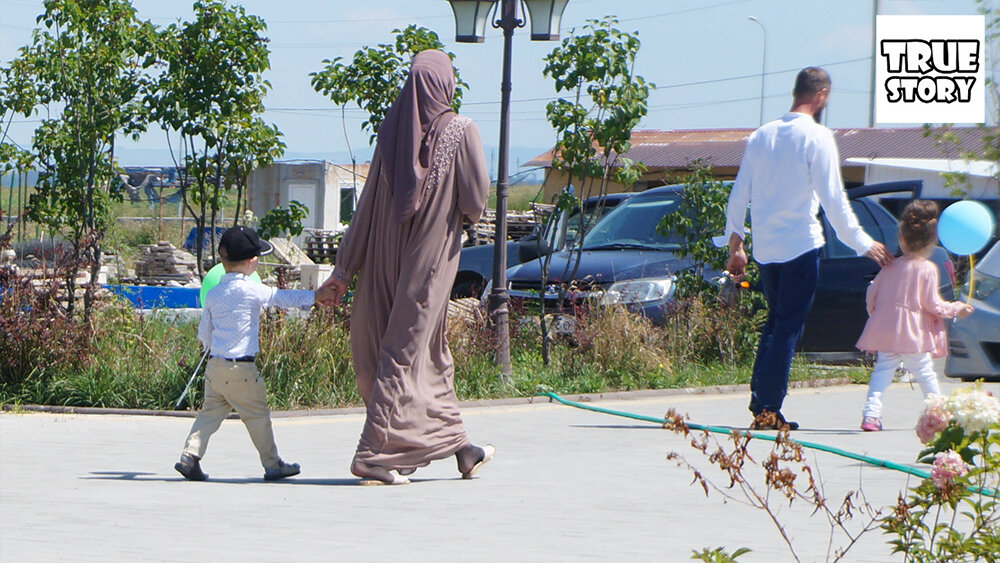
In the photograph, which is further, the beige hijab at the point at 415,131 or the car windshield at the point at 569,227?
the car windshield at the point at 569,227

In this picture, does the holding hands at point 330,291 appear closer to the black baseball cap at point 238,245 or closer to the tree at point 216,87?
the black baseball cap at point 238,245

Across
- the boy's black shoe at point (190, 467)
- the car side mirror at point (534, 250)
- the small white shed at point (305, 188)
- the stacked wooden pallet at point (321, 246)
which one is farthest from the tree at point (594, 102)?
the small white shed at point (305, 188)

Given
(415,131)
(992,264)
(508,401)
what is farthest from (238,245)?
(992,264)

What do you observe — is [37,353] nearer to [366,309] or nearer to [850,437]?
[366,309]

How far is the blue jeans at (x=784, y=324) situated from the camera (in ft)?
27.4

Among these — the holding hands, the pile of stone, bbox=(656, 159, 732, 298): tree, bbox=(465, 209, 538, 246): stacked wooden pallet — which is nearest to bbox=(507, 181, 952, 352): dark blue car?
bbox=(656, 159, 732, 298): tree

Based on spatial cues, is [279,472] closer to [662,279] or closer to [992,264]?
[662,279]

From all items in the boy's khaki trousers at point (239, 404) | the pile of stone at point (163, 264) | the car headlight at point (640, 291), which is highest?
the car headlight at point (640, 291)

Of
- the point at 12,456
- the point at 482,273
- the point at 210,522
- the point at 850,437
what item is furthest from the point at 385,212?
the point at 482,273

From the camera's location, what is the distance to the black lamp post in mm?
11383

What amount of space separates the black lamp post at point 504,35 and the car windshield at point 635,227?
193 cm

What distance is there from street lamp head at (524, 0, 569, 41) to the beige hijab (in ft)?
15.5

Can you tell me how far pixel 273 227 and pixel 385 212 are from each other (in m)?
5.02

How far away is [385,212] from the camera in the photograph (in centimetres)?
696
